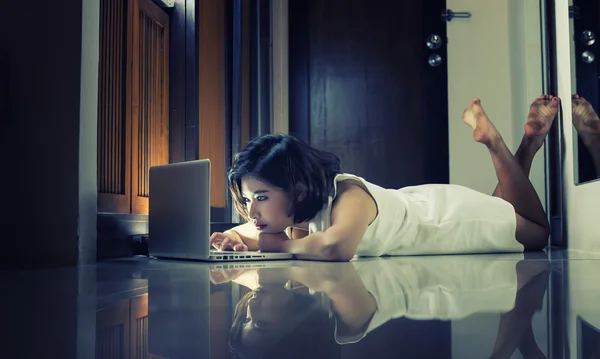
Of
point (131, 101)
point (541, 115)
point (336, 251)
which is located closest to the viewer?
point (336, 251)

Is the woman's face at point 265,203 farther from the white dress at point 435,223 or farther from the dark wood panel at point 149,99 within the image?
the dark wood panel at point 149,99

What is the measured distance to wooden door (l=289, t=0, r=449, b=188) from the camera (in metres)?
3.53

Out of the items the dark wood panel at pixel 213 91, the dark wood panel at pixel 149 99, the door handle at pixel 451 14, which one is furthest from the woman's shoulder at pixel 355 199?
the door handle at pixel 451 14

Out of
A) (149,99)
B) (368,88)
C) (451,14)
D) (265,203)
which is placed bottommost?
(265,203)

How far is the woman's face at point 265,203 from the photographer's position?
1648 mm

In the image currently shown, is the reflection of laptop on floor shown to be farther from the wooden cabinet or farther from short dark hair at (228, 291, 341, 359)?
short dark hair at (228, 291, 341, 359)

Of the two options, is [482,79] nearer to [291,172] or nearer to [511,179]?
[511,179]

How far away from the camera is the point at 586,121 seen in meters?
2.03

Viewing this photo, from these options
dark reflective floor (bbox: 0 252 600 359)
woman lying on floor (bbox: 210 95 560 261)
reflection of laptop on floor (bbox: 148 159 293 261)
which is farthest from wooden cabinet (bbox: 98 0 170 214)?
dark reflective floor (bbox: 0 252 600 359)

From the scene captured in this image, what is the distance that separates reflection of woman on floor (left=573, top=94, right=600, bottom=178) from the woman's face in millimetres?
1015

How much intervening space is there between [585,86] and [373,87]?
170cm

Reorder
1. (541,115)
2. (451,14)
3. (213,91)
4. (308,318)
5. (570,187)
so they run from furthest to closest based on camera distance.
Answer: (451,14) < (213,91) < (541,115) < (570,187) < (308,318)

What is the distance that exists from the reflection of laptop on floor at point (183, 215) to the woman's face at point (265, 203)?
12 centimetres

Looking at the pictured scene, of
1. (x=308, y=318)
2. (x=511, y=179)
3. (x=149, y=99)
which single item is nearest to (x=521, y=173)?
(x=511, y=179)
